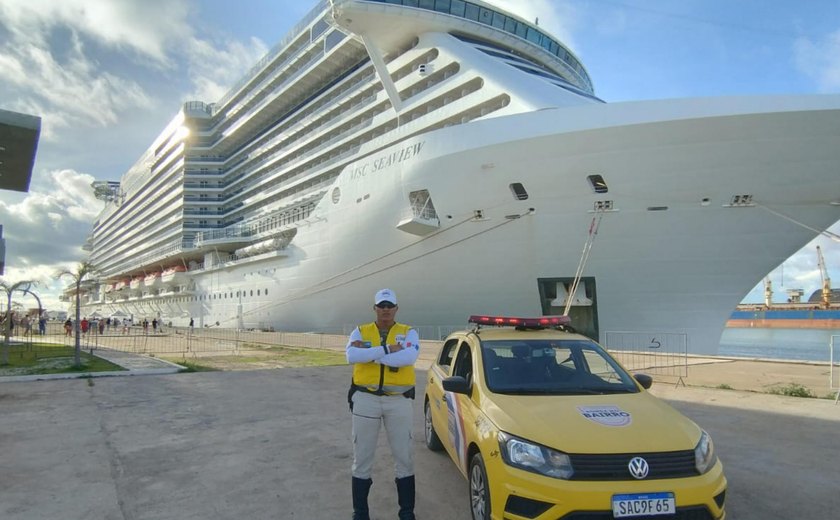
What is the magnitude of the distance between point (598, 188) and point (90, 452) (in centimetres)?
1177

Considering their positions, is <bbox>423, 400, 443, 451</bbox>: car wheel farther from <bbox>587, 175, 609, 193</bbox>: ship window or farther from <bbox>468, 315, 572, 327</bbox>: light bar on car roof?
<bbox>587, 175, 609, 193</bbox>: ship window

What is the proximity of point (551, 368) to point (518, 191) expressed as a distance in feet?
34.7

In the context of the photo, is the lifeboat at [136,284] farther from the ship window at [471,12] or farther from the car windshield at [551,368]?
the car windshield at [551,368]

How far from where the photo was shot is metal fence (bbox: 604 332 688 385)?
1212cm

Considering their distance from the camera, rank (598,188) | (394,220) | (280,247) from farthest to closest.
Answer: (280,247) < (394,220) < (598,188)

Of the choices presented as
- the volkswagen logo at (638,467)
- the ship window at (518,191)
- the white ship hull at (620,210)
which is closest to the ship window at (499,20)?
the white ship hull at (620,210)

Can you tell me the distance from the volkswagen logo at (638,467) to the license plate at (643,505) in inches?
4.2

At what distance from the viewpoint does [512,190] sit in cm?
1419

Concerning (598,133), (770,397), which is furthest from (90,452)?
(598,133)

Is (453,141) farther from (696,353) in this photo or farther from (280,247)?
(280,247)

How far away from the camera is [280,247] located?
83.4 feet

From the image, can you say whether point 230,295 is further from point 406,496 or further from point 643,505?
point 643,505

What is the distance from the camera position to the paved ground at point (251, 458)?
3803 millimetres

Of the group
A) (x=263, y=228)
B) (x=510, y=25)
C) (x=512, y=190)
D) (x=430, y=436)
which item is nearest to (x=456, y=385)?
(x=430, y=436)
